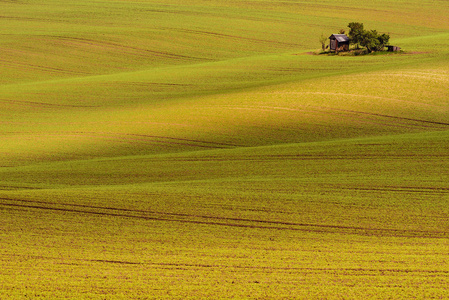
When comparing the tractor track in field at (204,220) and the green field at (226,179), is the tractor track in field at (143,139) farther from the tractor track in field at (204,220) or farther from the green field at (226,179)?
the tractor track in field at (204,220)

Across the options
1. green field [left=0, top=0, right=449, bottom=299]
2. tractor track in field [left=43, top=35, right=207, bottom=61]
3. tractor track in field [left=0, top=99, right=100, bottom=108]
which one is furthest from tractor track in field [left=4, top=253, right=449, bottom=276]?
tractor track in field [left=43, top=35, right=207, bottom=61]

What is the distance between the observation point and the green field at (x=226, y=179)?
10.9m

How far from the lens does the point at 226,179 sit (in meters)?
18.4

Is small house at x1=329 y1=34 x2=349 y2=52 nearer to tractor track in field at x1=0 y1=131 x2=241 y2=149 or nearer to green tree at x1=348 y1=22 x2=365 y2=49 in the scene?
green tree at x1=348 y1=22 x2=365 y2=49

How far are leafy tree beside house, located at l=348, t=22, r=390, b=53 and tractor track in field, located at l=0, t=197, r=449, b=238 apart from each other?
34.7 m

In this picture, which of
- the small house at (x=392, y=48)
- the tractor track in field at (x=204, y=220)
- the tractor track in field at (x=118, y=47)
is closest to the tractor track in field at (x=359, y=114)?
the tractor track in field at (x=204, y=220)

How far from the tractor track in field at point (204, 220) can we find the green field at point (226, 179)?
65 millimetres

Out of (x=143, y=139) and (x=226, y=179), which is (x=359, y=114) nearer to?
(x=143, y=139)

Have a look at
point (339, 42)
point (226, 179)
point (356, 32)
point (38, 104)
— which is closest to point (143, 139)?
point (226, 179)

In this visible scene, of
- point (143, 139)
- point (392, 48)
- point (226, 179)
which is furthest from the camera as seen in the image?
point (392, 48)

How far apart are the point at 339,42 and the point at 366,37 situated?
2.62 meters

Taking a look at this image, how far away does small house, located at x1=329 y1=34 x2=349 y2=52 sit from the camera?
48.3 m

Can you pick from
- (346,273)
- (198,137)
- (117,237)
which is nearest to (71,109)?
(198,137)

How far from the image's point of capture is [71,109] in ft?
105
